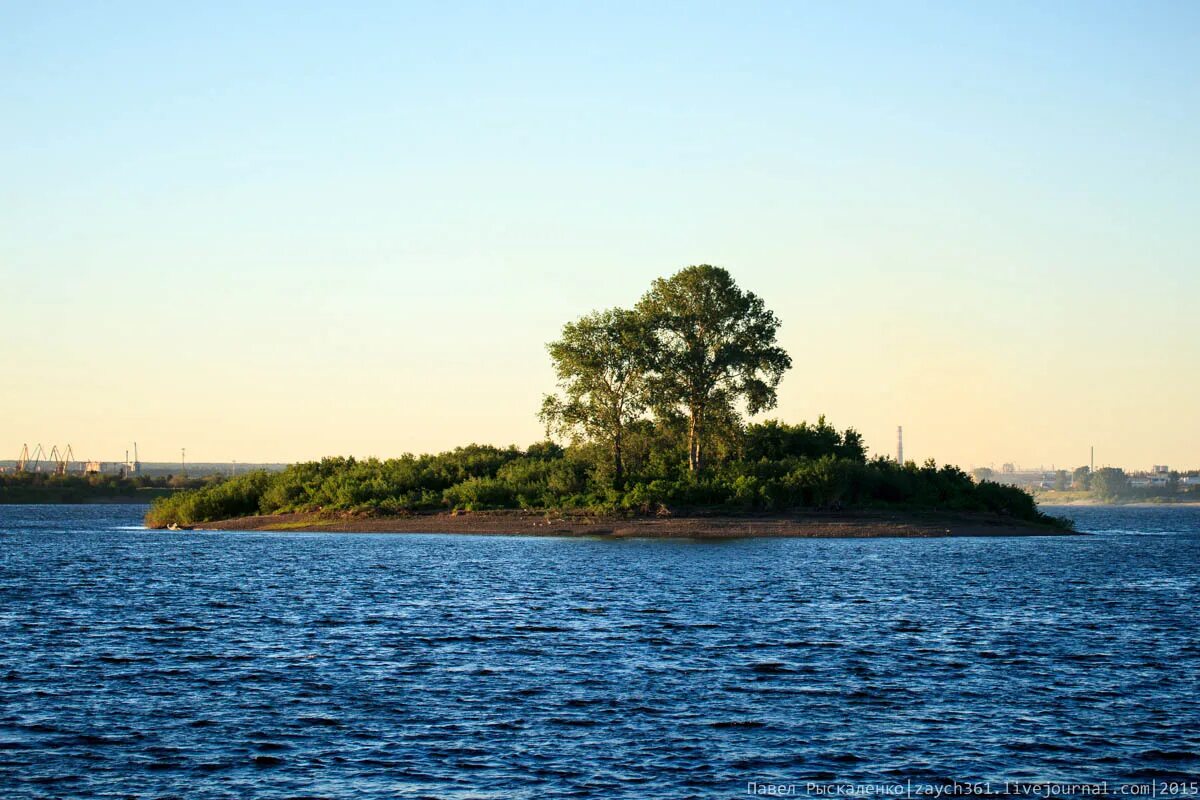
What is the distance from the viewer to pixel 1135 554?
94688 millimetres

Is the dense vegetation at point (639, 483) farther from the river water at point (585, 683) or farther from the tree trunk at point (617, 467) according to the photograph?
the river water at point (585, 683)

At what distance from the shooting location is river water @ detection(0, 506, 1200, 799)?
25.2 meters

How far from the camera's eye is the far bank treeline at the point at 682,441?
110875 millimetres

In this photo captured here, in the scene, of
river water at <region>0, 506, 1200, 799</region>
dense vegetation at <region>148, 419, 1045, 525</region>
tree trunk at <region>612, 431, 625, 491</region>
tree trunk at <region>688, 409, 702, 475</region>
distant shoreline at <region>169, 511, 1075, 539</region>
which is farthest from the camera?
tree trunk at <region>688, 409, 702, 475</region>

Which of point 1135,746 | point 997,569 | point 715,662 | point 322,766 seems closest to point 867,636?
point 715,662

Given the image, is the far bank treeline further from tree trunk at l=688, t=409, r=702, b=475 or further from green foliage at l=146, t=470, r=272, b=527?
green foliage at l=146, t=470, r=272, b=527

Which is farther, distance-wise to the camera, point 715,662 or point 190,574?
point 190,574

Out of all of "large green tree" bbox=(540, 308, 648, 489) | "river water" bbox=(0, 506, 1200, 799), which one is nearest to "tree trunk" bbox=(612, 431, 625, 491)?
"large green tree" bbox=(540, 308, 648, 489)

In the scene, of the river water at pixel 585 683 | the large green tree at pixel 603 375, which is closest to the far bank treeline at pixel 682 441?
the large green tree at pixel 603 375

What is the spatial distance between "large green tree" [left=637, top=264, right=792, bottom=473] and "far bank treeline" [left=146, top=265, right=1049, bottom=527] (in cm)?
10

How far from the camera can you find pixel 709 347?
114375mm

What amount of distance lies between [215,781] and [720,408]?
9207cm

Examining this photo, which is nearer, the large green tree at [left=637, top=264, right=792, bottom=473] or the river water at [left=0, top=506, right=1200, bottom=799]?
the river water at [left=0, top=506, right=1200, bottom=799]

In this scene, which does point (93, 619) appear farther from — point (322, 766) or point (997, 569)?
point (997, 569)
